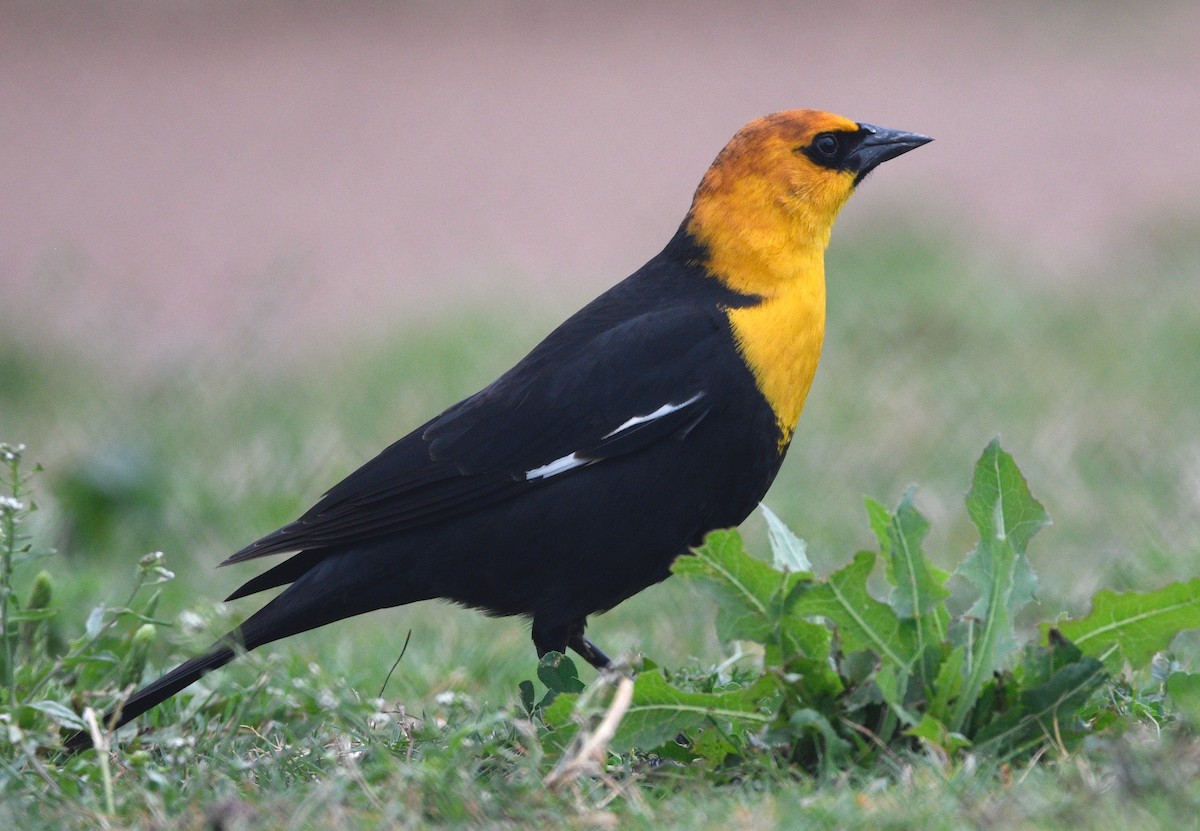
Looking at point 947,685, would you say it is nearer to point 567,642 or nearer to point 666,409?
point 666,409

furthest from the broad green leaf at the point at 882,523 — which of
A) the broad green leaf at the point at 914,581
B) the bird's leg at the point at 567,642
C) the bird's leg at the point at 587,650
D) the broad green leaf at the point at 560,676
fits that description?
the bird's leg at the point at 587,650

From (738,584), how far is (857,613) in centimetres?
22

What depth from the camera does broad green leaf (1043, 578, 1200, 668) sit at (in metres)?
2.93

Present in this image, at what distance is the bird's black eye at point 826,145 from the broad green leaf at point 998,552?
1176 mm

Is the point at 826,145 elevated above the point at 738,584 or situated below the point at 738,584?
above

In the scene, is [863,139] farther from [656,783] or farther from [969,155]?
[969,155]

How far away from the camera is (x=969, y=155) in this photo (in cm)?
1109

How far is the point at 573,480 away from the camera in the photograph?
358cm

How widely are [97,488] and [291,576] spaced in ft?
6.53

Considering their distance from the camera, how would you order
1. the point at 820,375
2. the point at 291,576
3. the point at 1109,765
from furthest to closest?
the point at 820,375
the point at 291,576
the point at 1109,765

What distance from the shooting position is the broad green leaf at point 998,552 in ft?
9.79

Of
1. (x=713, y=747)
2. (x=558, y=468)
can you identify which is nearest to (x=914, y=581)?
(x=713, y=747)

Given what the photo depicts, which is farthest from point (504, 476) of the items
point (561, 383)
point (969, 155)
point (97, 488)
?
point (969, 155)

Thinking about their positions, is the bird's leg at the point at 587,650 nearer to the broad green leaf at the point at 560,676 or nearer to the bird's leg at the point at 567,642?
the bird's leg at the point at 567,642
